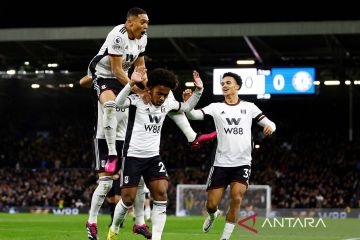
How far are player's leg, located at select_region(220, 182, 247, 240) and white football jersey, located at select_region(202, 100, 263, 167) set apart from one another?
0.36 metres

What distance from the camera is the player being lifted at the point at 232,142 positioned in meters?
11.7

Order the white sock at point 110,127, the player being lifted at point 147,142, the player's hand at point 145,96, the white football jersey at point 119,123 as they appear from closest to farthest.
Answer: the player being lifted at point 147,142, the player's hand at point 145,96, the white sock at point 110,127, the white football jersey at point 119,123

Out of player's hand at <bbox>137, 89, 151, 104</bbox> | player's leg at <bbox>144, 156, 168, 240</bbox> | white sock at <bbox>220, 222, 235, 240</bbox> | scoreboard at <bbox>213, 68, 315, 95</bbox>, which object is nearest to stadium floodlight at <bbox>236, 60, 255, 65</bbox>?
scoreboard at <bbox>213, 68, 315, 95</bbox>

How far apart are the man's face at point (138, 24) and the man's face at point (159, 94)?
159 cm

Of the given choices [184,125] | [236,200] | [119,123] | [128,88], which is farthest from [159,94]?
[236,200]

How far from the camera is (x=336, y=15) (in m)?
34.0

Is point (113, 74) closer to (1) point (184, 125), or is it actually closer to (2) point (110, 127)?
(2) point (110, 127)

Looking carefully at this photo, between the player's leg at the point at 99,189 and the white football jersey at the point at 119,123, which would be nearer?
the player's leg at the point at 99,189

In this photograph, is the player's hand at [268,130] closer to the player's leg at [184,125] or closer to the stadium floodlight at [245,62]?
the player's leg at [184,125]

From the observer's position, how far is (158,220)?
9797 mm

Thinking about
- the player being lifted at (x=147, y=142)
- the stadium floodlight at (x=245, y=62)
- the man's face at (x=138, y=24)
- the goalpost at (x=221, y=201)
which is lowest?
the goalpost at (x=221, y=201)

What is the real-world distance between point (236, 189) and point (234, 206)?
263 mm

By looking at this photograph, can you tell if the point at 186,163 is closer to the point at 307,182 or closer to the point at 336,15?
the point at 307,182

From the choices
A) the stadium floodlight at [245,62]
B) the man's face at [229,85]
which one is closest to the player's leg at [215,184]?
the man's face at [229,85]
